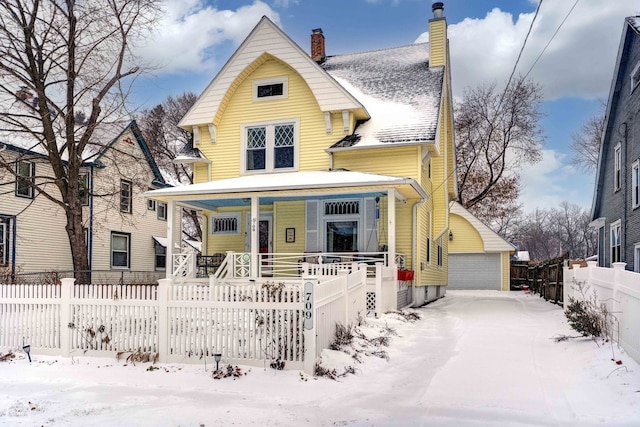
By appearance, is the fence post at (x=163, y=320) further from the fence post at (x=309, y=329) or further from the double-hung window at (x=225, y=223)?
the double-hung window at (x=225, y=223)

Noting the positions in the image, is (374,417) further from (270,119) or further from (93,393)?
(270,119)

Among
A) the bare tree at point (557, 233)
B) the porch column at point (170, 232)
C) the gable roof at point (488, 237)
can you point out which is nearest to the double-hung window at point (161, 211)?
the porch column at point (170, 232)

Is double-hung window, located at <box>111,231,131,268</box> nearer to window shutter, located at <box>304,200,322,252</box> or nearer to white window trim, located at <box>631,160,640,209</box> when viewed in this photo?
window shutter, located at <box>304,200,322,252</box>

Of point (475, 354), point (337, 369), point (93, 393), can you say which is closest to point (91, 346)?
point (93, 393)

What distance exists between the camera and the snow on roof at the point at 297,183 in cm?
1396

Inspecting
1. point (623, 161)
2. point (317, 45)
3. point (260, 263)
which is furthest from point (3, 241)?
point (623, 161)

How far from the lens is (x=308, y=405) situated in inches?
253

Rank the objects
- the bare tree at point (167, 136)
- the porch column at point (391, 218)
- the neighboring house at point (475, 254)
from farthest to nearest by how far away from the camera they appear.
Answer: the bare tree at point (167, 136) < the neighboring house at point (475, 254) < the porch column at point (391, 218)

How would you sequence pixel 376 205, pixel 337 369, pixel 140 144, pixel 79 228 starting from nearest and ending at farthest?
pixel 337 369, pixel 79 228, pixel 376 205, pixel 140 144

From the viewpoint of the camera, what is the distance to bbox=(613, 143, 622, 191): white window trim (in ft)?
59.6

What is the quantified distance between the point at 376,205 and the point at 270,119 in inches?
190

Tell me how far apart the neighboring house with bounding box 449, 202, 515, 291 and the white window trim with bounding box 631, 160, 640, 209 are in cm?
1213

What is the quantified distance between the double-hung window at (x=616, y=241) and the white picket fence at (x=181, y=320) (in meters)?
13.0

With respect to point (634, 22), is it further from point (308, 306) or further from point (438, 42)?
point (308, 306)
